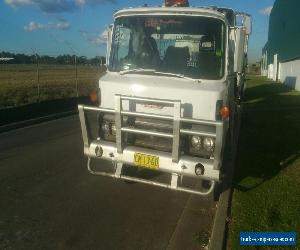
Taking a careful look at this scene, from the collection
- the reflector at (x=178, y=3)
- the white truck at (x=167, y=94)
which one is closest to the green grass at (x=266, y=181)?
the white truck at (x=167, y=94)

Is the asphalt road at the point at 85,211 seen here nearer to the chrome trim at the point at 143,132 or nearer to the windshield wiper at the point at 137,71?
the chrome trim at the point at 143,132

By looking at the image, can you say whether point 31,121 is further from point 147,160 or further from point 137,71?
point 147,160

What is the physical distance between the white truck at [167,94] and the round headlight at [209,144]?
0.05 ft

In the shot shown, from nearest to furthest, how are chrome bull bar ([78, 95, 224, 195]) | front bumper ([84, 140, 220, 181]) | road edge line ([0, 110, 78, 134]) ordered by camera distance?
chrome bull bar ([78, 95, 224, 195])
front bumper ([84, 140, 220, 181])
road edge line ([0, 110, 78, 134])

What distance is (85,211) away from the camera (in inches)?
231

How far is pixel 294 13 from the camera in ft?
123

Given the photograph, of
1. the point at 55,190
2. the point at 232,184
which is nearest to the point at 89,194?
the point at 55,190

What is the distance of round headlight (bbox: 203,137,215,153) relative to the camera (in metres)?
5.49

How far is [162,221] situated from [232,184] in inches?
72.6

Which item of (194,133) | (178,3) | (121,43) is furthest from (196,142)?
(178,3)

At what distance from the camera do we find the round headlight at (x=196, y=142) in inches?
220

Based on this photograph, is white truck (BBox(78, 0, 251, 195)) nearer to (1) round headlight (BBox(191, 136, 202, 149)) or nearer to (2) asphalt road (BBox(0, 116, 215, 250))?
(1) round headlight (BBox(191, 136, 202, 149))

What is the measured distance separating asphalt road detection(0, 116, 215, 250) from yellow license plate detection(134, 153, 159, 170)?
81 centimetres

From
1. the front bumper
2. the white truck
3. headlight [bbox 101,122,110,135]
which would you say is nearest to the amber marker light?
the white truck
